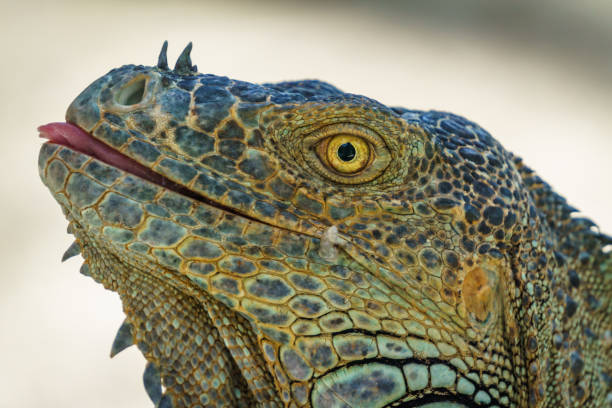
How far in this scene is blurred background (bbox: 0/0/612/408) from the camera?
8.52 metres

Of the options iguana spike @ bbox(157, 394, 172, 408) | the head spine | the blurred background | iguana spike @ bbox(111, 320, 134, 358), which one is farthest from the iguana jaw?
the blurred background

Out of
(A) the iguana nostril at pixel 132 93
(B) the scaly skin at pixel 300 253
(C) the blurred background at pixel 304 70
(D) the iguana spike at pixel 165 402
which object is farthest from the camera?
Answer: (C) the blurred background at pixel 304 70

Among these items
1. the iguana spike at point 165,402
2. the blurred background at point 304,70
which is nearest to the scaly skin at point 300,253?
the iguana spike at point 165,402

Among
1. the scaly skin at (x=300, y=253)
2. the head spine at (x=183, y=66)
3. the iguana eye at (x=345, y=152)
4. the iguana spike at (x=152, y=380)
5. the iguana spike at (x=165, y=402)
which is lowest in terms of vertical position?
the iguana spike at (x=165, y=402)

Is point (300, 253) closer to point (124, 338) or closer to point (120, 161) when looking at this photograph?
point (120, 161)

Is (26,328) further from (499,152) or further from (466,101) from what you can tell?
(466,101)

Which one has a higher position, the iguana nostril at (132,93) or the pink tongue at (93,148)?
the iguana nostril at (132,93)

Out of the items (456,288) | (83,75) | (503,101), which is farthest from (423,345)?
(503,101)

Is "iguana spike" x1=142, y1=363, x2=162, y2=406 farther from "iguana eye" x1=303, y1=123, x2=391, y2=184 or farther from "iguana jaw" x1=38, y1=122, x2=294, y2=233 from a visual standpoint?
"iguana eye" x1=303, y1=123, x2=391, y2=184

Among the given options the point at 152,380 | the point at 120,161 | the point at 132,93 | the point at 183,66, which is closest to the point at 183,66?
the point at 183,66

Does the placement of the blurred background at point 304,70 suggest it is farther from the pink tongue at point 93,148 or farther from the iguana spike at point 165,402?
the pink tongue at point 93,148

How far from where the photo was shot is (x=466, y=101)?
48.3 ft

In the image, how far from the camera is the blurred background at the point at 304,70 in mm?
8523

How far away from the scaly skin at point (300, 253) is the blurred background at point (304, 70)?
16.8 feet
